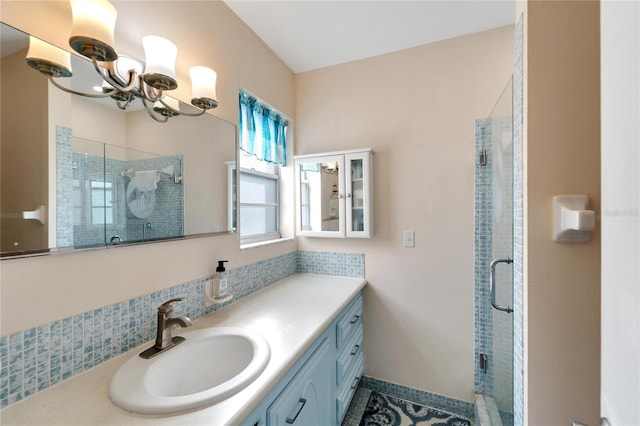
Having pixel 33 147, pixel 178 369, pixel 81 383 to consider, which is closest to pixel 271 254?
pixel 178 369

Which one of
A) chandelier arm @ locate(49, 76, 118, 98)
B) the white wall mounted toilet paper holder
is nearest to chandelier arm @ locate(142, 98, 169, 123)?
chandelier arm @ locate(49, 76, 118, 98)

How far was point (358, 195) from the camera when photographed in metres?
1.87

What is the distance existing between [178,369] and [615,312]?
1208 millimetres

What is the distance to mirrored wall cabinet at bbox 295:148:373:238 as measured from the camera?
6.00ft

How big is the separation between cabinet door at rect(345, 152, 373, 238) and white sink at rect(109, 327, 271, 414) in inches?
40.7

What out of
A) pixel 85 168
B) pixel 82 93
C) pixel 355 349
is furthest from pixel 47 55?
pixel 355 349

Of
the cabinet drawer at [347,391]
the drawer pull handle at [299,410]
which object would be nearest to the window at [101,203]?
the drawer pull handle at [299,410]

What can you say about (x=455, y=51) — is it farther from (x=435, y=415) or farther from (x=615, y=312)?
(x=435, y=415)

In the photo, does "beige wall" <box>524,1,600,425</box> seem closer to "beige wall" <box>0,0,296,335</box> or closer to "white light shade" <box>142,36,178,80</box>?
"white light shade" <box>142,36,178,80</box>

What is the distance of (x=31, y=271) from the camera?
2.43 feet

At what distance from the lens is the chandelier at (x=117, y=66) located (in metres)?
0.77

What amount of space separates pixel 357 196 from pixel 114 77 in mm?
1436

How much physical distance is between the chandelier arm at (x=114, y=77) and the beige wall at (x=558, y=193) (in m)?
1.33

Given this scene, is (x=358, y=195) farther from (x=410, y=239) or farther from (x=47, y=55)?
(x=47, y=55)
